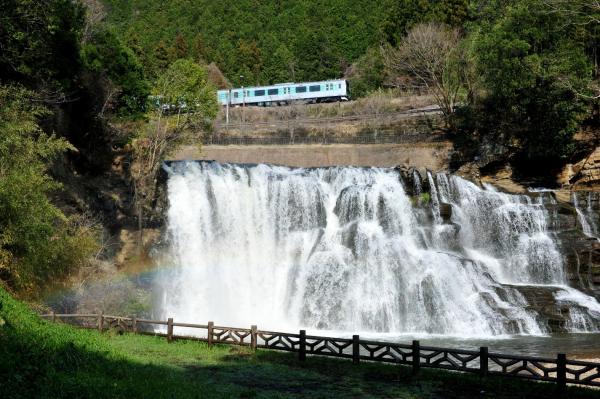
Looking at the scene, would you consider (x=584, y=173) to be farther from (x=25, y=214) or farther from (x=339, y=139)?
(x=25, y=214)

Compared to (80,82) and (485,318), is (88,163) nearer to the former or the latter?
(80,82)

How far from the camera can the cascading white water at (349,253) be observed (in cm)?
2708

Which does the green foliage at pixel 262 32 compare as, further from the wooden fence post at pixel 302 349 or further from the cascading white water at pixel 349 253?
the wooden fence post at pixel 302 349

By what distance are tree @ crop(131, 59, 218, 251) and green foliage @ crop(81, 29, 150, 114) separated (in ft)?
17.0

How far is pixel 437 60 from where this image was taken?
49.6 meters

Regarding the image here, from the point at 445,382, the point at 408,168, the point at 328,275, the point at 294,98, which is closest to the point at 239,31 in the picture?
the point at 294,98

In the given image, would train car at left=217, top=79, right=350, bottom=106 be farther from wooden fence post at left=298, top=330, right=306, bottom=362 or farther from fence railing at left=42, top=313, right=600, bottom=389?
wooden fence post at left=298, top=330, right=306, bottom=362

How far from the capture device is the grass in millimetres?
10133

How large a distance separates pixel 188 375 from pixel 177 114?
79.4 ft

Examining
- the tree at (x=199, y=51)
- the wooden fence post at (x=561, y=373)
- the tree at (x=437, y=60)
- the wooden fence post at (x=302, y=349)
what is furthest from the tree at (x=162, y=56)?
the wooden fence post at (x=561, y=373)

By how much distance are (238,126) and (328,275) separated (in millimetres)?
27476

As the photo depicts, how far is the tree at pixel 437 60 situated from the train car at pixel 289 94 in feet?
41.5

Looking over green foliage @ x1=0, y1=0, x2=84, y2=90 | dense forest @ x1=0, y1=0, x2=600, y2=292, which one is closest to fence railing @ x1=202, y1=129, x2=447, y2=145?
dense forest @ x1=0, y1=0, x2=600, y2=292

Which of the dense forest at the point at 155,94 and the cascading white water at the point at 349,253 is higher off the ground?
the dense forest at the point at 155,94
